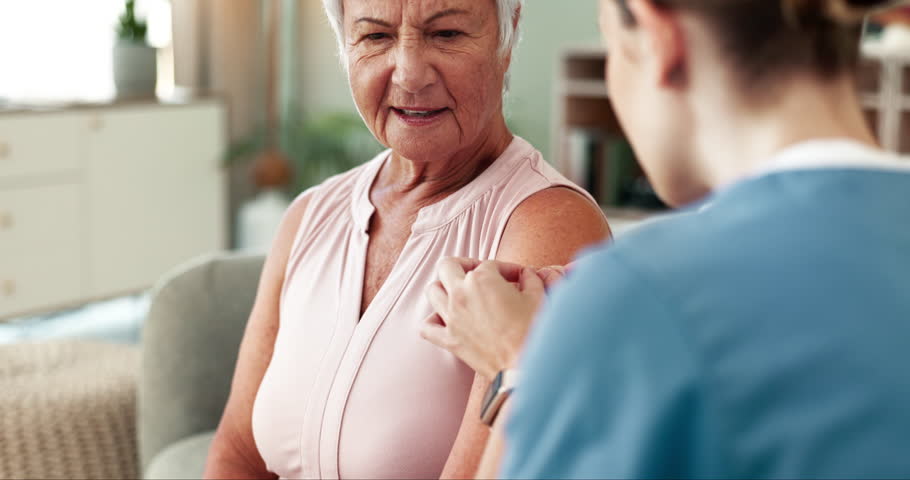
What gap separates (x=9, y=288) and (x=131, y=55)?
113cm

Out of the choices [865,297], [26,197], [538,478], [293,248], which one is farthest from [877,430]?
[26,197]

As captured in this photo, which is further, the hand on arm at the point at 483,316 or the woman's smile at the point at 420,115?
the woman's smile at the point at 420,115

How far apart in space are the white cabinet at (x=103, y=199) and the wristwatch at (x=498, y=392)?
336cm

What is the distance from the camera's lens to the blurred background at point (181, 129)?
3.98m

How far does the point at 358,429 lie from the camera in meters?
1.24

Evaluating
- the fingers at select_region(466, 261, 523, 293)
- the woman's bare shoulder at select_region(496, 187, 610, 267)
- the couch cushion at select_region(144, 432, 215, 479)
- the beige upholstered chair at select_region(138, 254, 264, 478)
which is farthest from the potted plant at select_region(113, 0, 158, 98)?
the fingers at select_region(466, 261, 523, 293)

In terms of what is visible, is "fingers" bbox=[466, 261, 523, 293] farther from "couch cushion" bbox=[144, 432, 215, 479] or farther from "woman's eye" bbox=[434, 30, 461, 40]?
"couch cushion" bbox=[144, 432, 215, 479]

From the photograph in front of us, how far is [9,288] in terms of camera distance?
3.87 m

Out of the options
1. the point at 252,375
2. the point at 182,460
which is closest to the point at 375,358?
the point at 252,375

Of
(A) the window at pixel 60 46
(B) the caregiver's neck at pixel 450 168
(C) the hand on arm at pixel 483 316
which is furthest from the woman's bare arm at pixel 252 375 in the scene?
(A) the window at pixel 60 46

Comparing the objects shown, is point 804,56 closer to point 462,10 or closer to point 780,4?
point 780,4

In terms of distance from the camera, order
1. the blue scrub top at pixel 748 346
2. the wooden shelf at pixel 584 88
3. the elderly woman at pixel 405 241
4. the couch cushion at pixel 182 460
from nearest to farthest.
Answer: the blue scrub top at pixel 748 346 < the elderly woman at pixel 405 241 < the couch cushion at pixel 182 460 < the wooden shelf at pixel 584 88

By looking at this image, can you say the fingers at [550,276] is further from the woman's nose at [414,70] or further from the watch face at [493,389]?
the woman's nose at [414,70]

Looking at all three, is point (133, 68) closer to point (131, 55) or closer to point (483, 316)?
point (131, 55)
